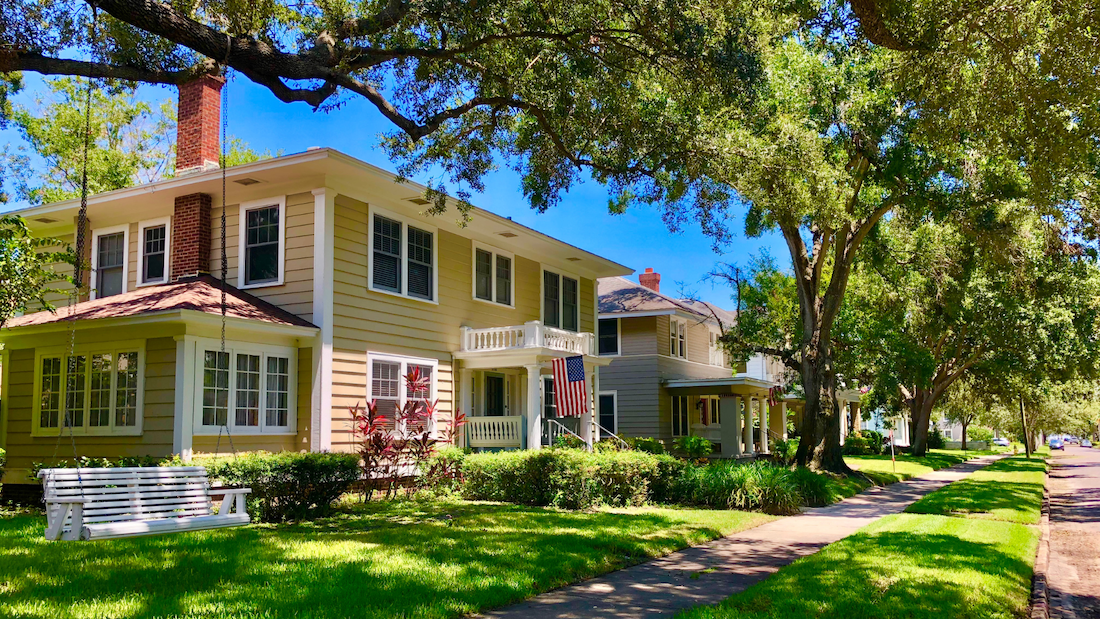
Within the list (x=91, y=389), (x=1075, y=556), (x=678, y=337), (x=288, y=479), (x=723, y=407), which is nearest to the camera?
(x=1075, y=556)

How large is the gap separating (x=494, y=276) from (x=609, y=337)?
12275mm

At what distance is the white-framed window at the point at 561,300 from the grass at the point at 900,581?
13.6 metres

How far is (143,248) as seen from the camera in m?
18.8

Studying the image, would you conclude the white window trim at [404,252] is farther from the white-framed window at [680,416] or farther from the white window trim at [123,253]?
the white-framed window at [680,416]

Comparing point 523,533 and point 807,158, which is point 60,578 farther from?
point 807,158

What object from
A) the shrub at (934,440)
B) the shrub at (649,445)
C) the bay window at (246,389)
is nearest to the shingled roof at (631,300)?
the shrub at (649,445)

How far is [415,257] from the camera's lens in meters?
19.2

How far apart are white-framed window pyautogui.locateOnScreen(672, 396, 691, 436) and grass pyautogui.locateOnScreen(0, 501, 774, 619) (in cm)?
2055

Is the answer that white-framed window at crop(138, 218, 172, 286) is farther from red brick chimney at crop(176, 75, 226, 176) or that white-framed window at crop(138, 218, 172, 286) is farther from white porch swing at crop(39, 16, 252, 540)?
white porch swing at crop(39, 16, 252, 540)

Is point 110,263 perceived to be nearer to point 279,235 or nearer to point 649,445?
point 279,235

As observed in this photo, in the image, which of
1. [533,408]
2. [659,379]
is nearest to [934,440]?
[659,379]

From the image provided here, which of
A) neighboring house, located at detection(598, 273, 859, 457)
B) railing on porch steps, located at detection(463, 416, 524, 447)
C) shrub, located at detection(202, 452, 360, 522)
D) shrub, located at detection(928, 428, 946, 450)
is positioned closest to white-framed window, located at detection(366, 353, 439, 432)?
railing on porch steps, located at detection(463, 416, 524, 447)

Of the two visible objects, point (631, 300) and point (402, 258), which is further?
point (631, 300)

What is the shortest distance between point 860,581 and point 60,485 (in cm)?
840
